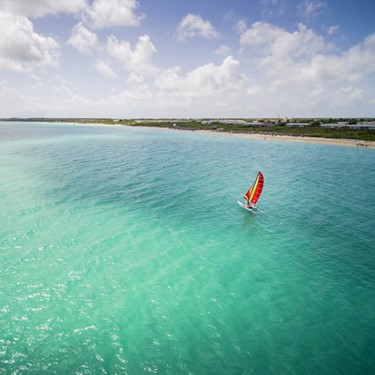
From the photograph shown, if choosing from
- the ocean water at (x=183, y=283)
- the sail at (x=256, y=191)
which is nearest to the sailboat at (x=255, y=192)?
the sail at (x=256, y=191)

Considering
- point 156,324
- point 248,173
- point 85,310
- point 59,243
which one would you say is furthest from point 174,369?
point 248,173

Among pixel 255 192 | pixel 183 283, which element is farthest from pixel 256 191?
pixel 183 283

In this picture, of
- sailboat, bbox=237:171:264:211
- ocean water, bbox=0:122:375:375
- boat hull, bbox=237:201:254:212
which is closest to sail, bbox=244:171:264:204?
sailboat, bbox=237:171:264:211

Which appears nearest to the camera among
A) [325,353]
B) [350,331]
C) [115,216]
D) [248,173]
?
[325,353]

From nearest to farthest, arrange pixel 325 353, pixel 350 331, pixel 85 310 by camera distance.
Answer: pixel 325 353, pixel 350 331, pixel 85 310

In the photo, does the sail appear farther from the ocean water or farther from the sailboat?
the ocean water

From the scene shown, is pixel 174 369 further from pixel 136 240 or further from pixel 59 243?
pixel 59 243

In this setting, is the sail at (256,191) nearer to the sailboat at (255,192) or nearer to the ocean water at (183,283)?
the sailboat at (255,192)

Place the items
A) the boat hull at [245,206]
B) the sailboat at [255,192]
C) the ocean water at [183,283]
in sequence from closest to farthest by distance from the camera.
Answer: the ocean water at [183,283] → the sailboat at [255,192] → the boat hull at [245,206]
